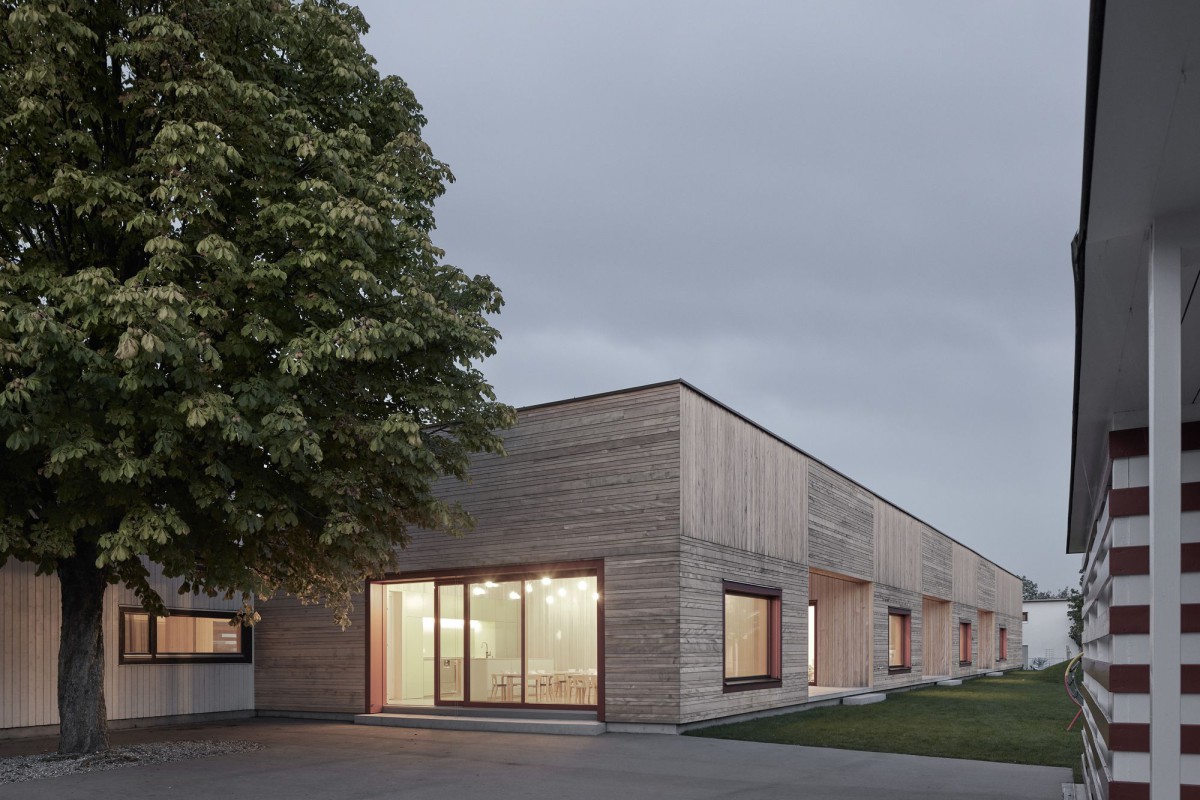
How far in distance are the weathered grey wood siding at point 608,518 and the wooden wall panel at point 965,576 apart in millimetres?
20980

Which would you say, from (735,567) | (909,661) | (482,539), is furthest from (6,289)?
(909,661)

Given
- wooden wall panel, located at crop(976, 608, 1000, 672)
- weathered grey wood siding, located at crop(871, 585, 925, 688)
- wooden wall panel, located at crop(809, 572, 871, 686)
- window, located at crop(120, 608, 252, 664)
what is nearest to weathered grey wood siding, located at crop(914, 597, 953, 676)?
weathered grey wood siding, located at crop(871, 585, 925, 688)

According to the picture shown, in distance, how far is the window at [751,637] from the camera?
16.6m

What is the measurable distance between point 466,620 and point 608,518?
358 cm

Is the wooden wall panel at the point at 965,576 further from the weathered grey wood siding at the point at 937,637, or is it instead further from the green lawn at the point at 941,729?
the green lawn at the point at 941,729

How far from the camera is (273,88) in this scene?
12.7 meters

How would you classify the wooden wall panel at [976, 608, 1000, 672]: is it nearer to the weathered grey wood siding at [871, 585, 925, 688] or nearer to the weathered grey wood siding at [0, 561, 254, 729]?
the weathered grey wood siding at [871, 585, 925, 688]

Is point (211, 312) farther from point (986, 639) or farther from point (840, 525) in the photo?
point (986, 639)

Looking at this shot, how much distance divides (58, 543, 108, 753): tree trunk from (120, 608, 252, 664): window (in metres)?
4.55

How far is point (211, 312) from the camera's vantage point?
10.9 metres

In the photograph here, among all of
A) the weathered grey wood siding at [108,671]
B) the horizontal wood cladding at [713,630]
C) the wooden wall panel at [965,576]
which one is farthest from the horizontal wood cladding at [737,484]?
the wooden wall panel at [965,576]

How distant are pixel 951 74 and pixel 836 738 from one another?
11401cm

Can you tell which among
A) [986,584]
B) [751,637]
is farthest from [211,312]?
[986,584]

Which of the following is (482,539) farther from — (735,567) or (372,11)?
(372,11)
